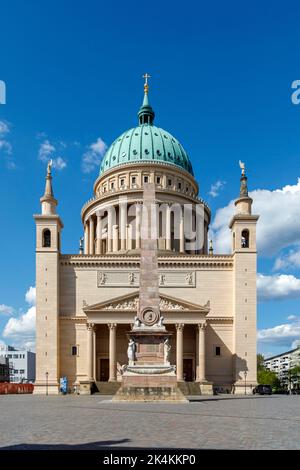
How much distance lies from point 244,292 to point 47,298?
25.6 metres

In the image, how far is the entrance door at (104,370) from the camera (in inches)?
2805

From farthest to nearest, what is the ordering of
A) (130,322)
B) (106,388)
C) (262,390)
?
(130,322)
(262,390)
(106,388)

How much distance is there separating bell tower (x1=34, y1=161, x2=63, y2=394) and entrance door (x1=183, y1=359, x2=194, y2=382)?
1645cm

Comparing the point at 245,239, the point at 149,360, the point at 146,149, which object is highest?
the point at 146,149

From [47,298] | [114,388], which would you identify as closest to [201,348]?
[114,388]

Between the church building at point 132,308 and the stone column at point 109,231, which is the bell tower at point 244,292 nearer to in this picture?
the church building at point 132,308

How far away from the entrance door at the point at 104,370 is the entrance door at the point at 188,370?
398 inches

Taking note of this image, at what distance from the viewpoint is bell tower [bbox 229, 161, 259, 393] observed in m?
69.2

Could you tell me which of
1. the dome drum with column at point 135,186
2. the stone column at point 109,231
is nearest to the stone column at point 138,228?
the dome drum with column at point 135,186

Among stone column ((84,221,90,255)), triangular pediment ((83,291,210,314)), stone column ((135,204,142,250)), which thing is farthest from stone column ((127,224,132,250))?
triangular pediment ((83,291,210,314))

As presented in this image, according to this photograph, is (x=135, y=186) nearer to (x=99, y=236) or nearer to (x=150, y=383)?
(x=99, y=236)

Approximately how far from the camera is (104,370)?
71.7 meters
